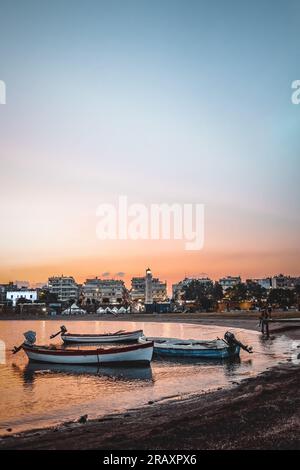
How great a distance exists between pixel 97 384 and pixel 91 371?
544 cm

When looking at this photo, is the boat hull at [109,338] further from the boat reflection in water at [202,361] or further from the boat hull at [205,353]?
the boat reflection in water at [202,361]

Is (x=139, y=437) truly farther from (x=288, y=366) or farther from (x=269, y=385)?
(x=288, y=366)

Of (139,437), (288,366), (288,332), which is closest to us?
(139,437)

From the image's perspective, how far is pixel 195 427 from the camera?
1462 centimetres

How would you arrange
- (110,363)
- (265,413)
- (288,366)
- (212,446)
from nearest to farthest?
(212,446) < (265,413) < (288,366) < (110,363)

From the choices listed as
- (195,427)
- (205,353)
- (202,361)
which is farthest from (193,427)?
(205,353)

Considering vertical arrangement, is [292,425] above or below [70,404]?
above

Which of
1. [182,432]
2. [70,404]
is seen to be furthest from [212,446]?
[70,404]

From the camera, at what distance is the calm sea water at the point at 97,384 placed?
19.5 metres

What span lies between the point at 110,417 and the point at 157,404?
3169 mm

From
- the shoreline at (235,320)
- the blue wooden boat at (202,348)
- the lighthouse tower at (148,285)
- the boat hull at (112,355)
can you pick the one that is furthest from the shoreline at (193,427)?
the lighthouse tower at (148,285)

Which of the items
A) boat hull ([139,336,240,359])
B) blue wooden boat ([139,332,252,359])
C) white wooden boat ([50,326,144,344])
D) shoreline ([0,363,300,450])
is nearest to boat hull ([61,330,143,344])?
white wooden boat ([50,326,144,344])

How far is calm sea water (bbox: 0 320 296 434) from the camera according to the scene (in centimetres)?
1947

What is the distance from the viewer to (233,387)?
2323 cm
